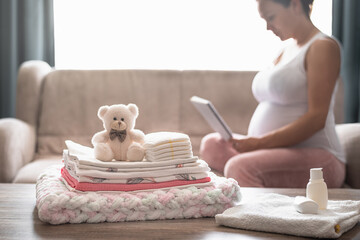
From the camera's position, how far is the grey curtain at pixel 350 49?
113 inches

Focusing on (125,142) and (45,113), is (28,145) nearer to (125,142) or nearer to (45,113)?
(45,113)

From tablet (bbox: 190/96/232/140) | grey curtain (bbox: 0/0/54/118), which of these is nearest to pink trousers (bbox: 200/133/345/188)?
tablet (bbox: 190/96/232/140)

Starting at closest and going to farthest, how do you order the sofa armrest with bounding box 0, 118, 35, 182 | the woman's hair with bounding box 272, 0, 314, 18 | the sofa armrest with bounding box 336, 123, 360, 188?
the woman's hair with bounding box 272, 0, 314, 18, the sofa armrest with bounding box 336, 123, 360, 188, the sofa armrest with bounding box 0, 118, 35, 182

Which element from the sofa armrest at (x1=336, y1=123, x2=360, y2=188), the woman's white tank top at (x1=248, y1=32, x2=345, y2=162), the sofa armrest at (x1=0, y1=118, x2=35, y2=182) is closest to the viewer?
the woman's white tank top at (x1=248, y1=32, x2=345, y2=162)

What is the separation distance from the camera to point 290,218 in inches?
34.1

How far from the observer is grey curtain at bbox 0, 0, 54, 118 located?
3.01m

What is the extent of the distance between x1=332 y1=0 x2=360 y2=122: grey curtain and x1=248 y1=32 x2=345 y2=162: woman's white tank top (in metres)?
1.04

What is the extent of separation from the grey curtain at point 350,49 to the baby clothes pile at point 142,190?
6.77 ft

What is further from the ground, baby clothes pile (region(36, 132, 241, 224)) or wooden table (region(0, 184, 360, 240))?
baby clothes pile (region(36, 132, 241, 224))

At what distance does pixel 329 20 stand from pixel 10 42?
1.86 m

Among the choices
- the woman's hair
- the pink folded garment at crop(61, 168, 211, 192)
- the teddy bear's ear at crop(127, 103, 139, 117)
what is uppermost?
the woman's hair

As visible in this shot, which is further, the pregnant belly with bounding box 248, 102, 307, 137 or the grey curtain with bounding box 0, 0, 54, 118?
the grey curtain with bounding box 0, 0, 54, 118

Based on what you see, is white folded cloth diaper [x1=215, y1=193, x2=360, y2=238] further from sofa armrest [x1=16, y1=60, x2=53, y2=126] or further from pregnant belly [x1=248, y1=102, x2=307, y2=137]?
sofa armrest [x1=16, y1=60, x2=53, y2=126]

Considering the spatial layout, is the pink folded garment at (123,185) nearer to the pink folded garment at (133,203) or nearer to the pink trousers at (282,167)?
the pink folded garment at (133,203)
